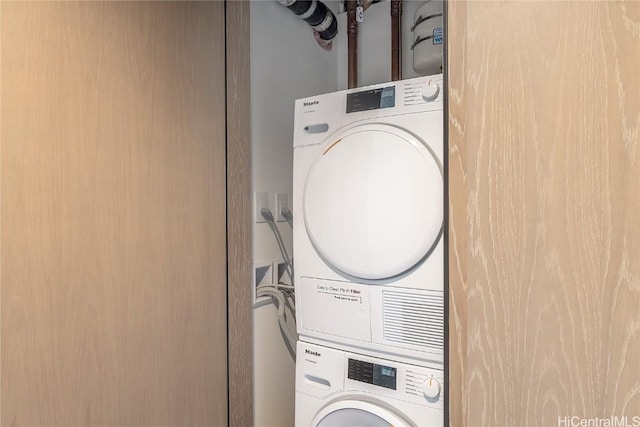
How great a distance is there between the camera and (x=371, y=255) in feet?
4.42

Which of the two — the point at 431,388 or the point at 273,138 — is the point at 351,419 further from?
the point at 273,138

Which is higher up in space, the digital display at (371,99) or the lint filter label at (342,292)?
the digital display at (371,99)

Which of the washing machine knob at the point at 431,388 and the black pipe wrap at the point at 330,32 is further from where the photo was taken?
the black pipe wrap at the point at 330,32

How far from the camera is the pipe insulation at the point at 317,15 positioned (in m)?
1.81

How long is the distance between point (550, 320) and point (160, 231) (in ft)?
3.54

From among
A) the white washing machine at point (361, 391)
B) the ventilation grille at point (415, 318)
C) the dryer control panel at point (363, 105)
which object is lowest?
the white washing machine at point (361, 391)

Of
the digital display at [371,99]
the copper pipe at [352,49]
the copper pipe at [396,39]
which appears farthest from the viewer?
the copper pipe at [352,49]

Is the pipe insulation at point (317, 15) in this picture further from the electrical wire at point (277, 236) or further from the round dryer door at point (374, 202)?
the electrical wire at point (277, 236)

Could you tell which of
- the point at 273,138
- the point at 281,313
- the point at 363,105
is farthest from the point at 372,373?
the point at 273,138

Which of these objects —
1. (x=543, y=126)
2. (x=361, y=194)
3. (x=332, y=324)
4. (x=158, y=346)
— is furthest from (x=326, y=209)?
(x=543, y=126)

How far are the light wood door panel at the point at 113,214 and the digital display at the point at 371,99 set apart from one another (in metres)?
0.47

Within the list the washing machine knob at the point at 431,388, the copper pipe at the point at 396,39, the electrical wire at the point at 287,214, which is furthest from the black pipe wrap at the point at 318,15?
the washing machine knob at the point at 431,388

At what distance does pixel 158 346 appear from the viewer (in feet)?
4.51

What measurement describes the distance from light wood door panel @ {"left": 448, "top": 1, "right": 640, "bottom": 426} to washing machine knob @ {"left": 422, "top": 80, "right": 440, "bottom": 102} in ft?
1.43
